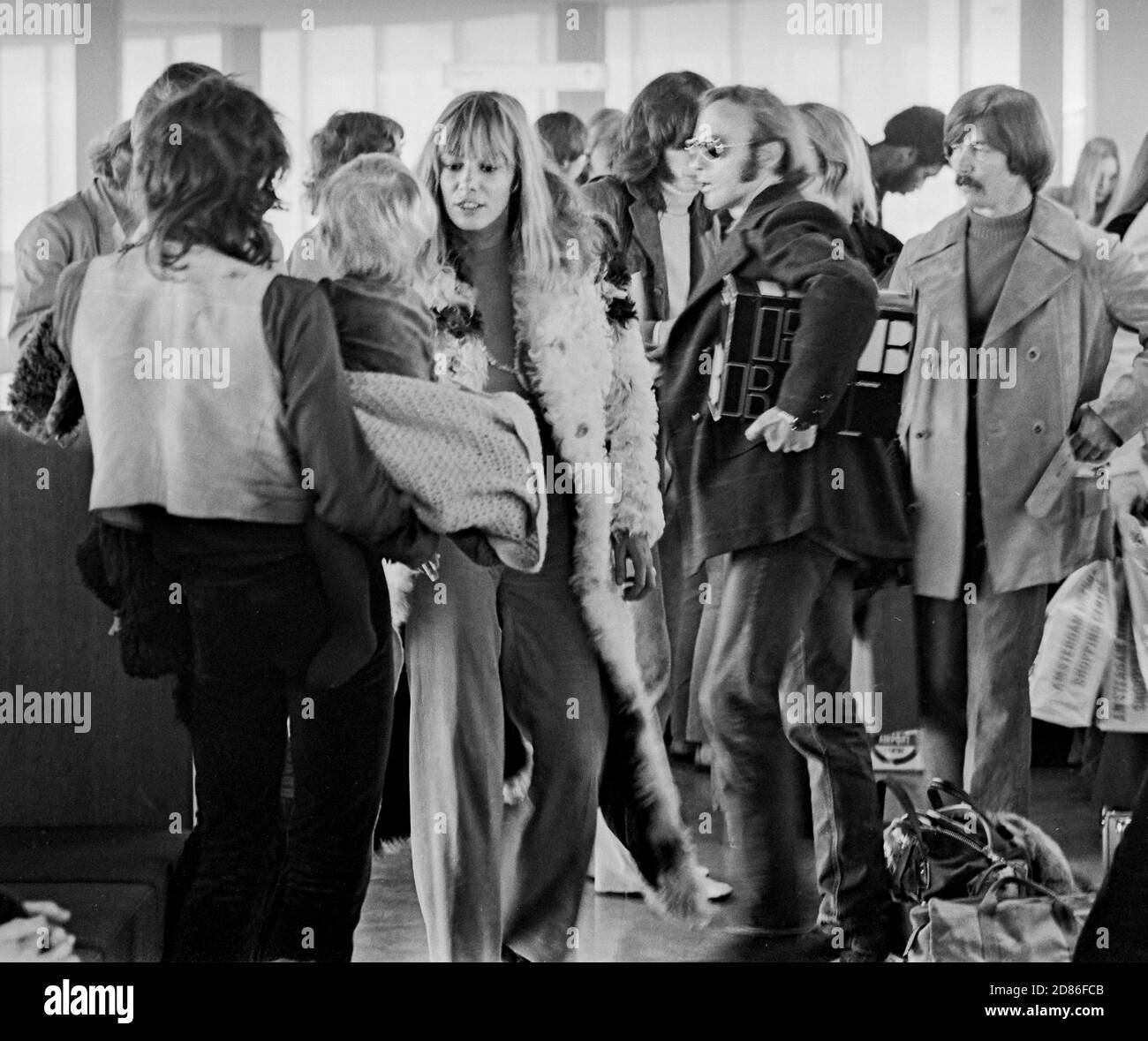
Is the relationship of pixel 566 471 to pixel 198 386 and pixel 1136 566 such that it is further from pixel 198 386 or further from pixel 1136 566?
pixel 1136 566

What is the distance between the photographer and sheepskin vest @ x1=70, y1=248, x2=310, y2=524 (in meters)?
3.25

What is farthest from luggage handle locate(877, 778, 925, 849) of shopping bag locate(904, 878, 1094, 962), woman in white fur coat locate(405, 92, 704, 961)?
woman in white fur coat locate(405, 92, 704, 961)

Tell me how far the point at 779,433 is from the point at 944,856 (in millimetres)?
966

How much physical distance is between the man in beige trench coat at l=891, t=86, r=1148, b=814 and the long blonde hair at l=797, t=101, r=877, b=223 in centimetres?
14

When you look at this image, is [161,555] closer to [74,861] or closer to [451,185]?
[74,861]

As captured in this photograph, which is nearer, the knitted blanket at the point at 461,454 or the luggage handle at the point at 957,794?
the knitted blanket at the point at 461,454

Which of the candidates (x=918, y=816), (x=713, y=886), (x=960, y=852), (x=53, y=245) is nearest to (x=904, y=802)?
(x=918, y=816)

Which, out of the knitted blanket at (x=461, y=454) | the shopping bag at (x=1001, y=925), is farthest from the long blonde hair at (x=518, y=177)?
the shopping bag at (x=1001, y=925)

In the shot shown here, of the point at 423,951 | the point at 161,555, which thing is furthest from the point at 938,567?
the point at 161,555

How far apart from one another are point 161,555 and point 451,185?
953mm

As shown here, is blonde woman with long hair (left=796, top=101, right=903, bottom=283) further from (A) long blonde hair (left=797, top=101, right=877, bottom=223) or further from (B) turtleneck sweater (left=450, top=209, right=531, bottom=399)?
(B) turtleneck sweater (left=450, top=209, right=531, bottom=399)

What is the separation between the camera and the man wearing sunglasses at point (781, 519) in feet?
11.0

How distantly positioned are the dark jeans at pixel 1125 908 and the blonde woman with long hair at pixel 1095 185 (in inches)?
47.4

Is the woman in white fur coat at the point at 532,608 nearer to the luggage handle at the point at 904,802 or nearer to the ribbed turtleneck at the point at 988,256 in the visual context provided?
the luggage handle at the point at 904,802
